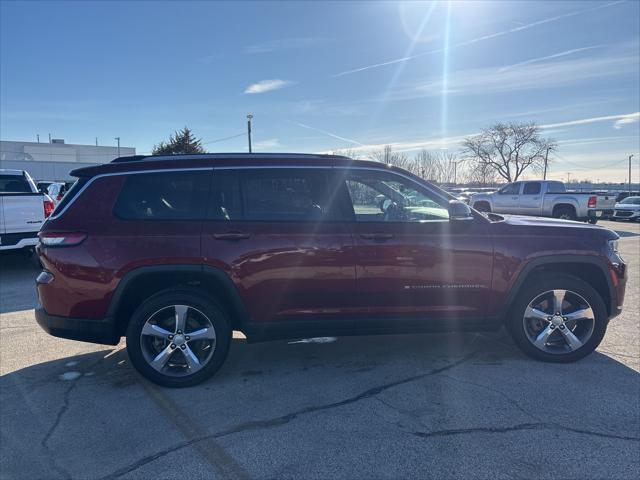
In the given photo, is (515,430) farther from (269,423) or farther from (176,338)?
(176,338)

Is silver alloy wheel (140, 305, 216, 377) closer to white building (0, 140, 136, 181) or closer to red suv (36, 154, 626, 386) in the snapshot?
red suv (36, 154, 626, 386)

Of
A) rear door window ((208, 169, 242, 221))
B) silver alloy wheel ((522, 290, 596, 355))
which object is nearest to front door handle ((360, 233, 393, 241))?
rear door window ((208, 169, 242, 221))

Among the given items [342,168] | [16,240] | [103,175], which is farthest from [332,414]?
[16,240]

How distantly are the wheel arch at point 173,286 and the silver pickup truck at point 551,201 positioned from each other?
17.2 meters

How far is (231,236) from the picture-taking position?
3.82m

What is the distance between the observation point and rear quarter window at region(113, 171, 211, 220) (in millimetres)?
3863

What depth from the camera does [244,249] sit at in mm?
3828

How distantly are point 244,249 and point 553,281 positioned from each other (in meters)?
2.83

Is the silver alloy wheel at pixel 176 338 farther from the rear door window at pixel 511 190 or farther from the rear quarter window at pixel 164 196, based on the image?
the rear door window at pixel 511 190

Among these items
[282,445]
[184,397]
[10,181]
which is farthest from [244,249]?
[10,181]

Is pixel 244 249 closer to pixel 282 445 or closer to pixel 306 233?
pixel 306 233

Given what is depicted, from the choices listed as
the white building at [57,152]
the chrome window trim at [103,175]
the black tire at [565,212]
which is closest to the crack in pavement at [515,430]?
the chrome window trim at [103,175]

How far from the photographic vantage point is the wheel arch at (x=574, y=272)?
4172 millimetres

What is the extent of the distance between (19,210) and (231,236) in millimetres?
6720
